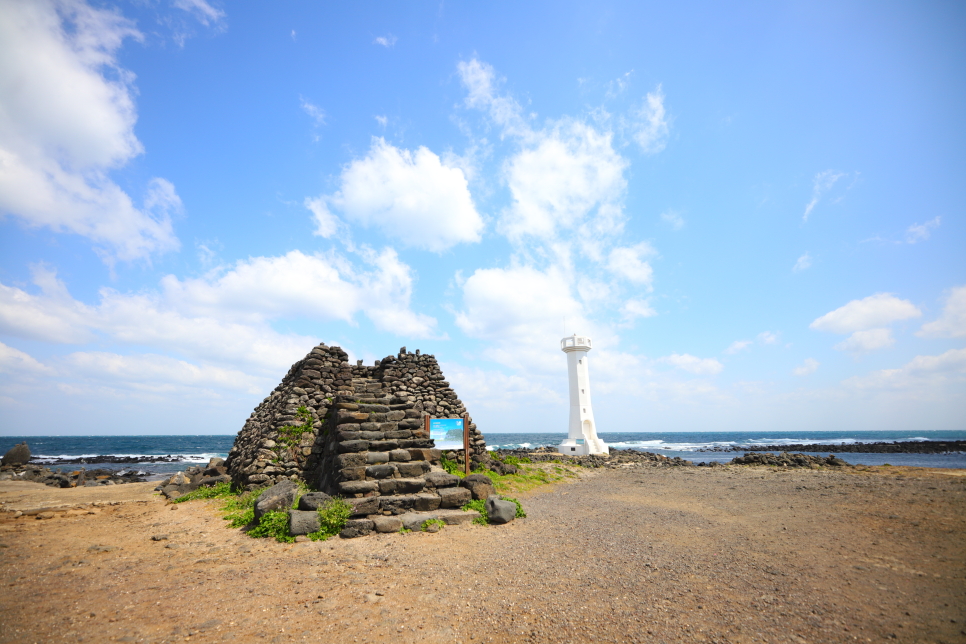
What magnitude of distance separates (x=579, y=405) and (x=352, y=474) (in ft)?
86.6

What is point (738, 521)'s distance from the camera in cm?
978

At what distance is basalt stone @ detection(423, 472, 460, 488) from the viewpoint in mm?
10047

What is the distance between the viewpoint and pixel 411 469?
10242 mm

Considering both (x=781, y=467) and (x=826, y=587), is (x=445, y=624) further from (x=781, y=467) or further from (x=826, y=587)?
(x=781, y=467)

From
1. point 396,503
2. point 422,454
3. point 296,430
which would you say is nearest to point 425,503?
point 396,503

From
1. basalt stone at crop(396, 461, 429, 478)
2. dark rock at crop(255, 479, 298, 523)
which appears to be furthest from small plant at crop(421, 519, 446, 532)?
dark rock at crop(255, 479, 298, 523)

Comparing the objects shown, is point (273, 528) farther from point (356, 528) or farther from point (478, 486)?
point (478, 486)

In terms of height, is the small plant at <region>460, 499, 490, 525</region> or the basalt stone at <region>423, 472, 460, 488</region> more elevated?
the basalt stone at <region>423, 472, 460, 488</region>

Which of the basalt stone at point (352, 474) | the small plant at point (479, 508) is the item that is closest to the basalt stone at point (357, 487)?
the basalt stone at point (352, 474)

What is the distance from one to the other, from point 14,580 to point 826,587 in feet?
37.3

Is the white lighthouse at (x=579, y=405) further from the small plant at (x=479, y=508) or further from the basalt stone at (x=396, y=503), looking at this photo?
the basalt stone at (x=396, y=503)

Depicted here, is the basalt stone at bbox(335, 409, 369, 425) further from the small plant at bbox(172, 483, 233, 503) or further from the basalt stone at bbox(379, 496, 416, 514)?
the small plant at bbox(172, 483, 233, 503)

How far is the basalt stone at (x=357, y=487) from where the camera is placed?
9.19 metres

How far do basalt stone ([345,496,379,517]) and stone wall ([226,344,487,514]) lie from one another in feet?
0.10
